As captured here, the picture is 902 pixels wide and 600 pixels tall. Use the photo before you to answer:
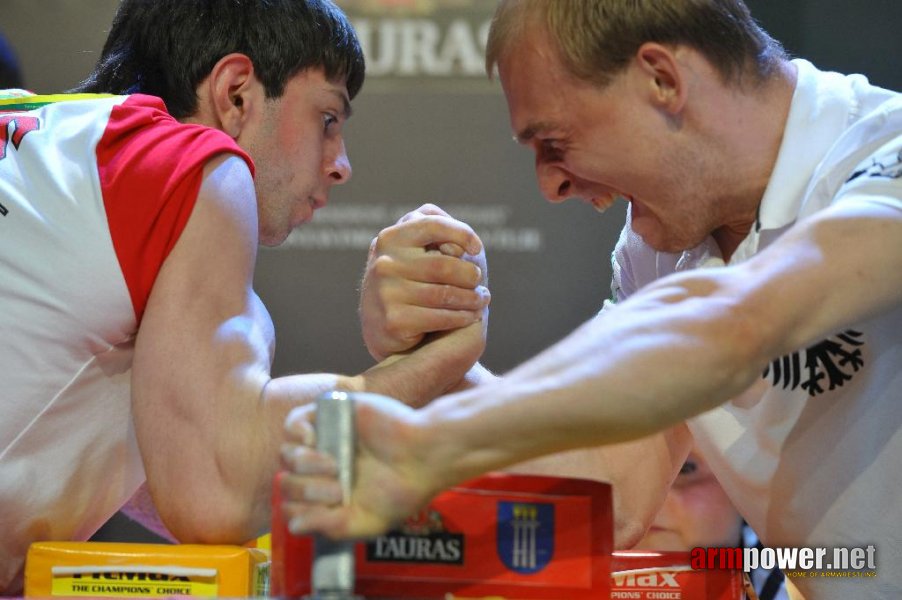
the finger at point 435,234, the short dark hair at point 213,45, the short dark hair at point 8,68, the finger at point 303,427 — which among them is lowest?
the finger at point 303,427

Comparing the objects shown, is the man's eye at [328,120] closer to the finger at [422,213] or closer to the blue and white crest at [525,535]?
the finger at [422,213]

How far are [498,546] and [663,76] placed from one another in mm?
702

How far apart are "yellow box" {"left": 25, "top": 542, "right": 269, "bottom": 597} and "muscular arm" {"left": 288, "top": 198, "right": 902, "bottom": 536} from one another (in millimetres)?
299

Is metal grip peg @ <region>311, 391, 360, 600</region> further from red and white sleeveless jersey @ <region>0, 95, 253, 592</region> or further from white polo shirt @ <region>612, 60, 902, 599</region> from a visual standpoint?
white polo shirt @ <region>612, 60, 902, 599</region>

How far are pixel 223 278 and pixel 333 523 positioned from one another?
0.55 metres

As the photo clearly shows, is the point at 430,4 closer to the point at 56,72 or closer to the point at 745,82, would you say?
the point at 56,72

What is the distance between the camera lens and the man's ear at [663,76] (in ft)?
4.57

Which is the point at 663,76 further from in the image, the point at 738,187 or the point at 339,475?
the point at 339,475

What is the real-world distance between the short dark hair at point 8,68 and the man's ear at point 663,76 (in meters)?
2.01

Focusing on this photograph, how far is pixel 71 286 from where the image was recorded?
1.32 meters

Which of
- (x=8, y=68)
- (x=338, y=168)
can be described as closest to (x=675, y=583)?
(x=338, y=168)

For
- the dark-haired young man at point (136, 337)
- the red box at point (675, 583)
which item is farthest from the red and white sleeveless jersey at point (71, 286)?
the red box at point (675, 583)

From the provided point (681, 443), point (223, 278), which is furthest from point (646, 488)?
point (223, 278)

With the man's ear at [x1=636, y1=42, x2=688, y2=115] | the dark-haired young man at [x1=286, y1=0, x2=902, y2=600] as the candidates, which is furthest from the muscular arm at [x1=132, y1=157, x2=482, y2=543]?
the man's ear at [x1=636, y1=42, x2=688, y2=115]
